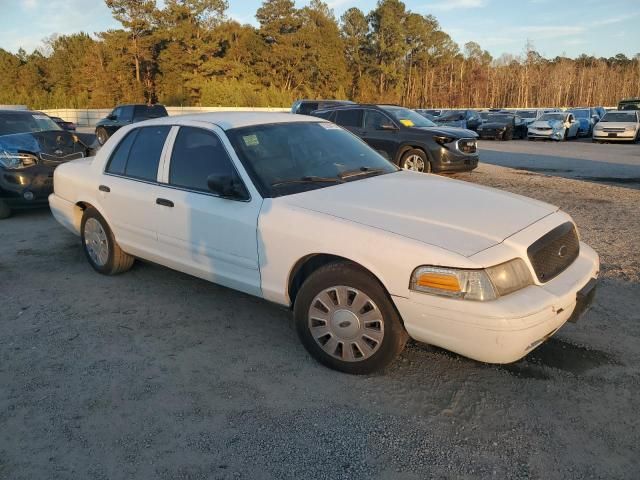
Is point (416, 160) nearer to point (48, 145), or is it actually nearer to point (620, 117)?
point (48, 145)

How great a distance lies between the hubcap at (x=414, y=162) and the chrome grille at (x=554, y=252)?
748 centimetres

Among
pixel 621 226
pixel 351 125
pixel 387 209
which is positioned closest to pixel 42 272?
pixel 387 209

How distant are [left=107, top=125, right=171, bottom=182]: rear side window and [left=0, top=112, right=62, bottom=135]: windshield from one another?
500 cm

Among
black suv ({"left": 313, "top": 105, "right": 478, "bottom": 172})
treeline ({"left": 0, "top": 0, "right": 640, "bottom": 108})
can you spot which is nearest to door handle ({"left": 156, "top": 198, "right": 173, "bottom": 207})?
black suv ({"left": 313, "top": 105, "right": 478, "bottom": 172})

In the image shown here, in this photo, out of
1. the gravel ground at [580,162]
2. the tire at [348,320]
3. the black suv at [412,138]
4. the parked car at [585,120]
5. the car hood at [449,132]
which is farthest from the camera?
the parked car at [585,120]

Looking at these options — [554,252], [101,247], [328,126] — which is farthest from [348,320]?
[101,247]

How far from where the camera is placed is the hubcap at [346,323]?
316 cm

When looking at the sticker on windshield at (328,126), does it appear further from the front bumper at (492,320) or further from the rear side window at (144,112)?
the rear side window at (144,112)

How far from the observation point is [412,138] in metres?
11.0

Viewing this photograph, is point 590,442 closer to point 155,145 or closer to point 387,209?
point 387,209

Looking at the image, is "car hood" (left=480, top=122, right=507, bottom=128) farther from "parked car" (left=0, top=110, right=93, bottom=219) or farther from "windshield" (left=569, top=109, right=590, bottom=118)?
"parked car" (left=0, top=110, right=93, bottom=219)

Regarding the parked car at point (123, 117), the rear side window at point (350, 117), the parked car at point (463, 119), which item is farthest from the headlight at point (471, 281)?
the parked car at point (463, 119)

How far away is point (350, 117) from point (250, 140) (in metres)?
8.27

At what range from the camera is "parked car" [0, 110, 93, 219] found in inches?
299
